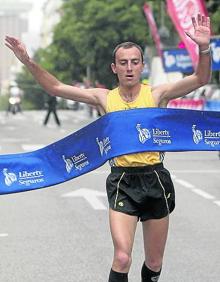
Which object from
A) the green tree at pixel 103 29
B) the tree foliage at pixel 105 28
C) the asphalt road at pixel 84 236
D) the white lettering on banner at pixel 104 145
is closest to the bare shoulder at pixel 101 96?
the white lettering on banner at pixel 104 145

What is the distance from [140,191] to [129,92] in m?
0.63

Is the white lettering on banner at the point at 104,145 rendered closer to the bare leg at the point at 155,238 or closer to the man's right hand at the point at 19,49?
the bare leg at the point at 155,238

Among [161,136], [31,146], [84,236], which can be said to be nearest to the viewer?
[161,136]

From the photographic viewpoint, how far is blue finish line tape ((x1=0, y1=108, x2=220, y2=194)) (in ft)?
18.2

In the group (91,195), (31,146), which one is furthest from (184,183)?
(31,146)

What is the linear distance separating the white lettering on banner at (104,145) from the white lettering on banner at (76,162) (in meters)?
0.15

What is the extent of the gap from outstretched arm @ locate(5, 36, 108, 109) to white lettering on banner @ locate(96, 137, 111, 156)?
22 centimetres

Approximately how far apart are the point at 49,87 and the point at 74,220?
5.01 m

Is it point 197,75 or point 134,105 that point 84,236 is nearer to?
point 134,105

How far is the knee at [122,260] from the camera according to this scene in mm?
5270

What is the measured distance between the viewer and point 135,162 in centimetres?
546

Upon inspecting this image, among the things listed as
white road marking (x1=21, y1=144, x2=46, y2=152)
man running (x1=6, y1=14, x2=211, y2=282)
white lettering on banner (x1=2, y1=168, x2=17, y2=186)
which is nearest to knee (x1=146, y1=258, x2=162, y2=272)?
man running (x1=6, y1=14, x2=211, y2=282)

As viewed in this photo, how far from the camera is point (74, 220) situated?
10.4 metres

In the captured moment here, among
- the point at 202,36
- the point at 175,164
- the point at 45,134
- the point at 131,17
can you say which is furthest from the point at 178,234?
the point at 131,17
